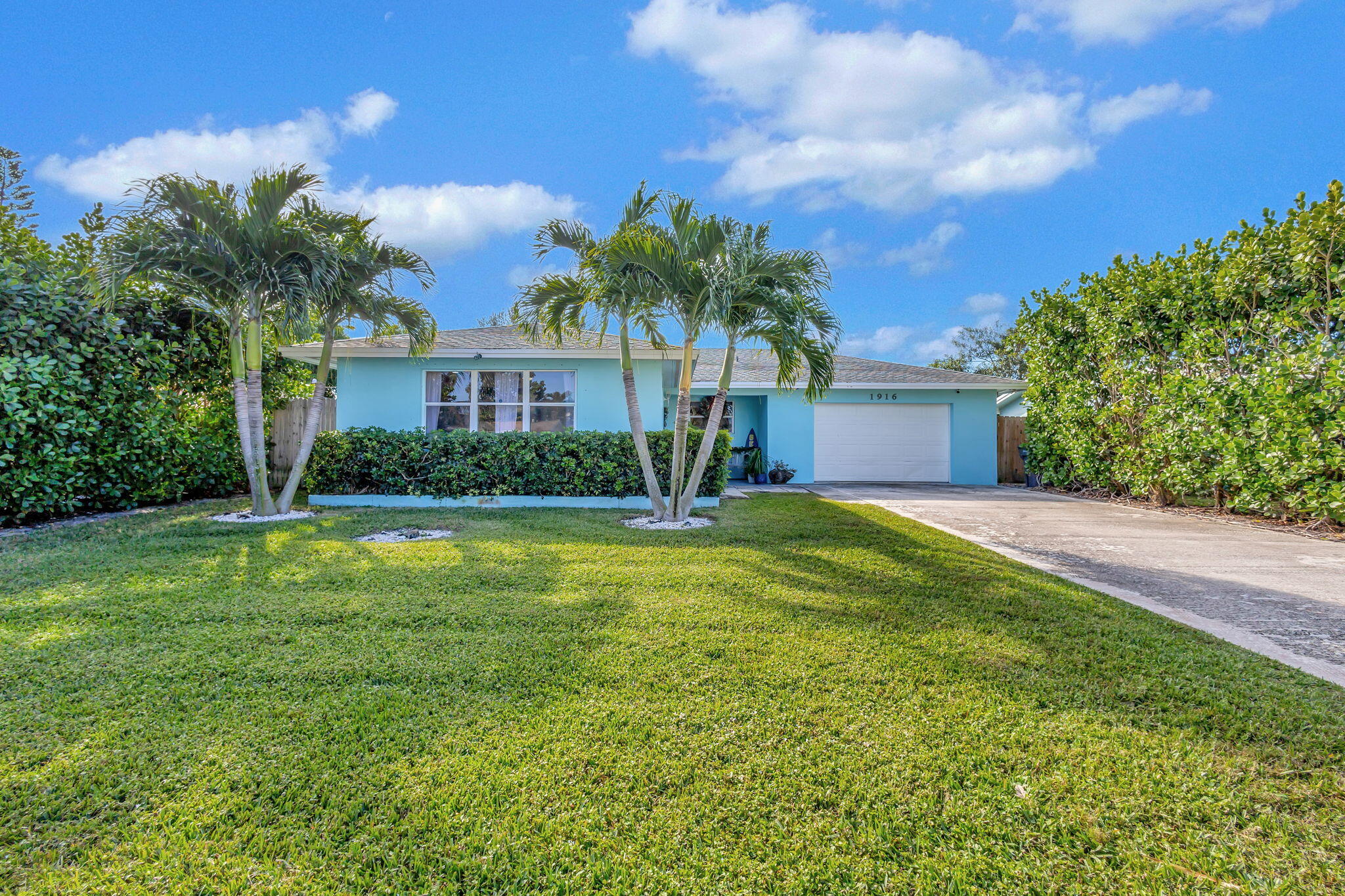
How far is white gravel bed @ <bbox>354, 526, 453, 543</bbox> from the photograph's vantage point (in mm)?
6316

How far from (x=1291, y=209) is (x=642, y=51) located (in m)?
9.80

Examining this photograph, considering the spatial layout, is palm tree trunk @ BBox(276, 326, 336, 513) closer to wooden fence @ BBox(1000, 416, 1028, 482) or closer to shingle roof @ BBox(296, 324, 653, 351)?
shingle roof @ BBox(296, 324, 653, 351)

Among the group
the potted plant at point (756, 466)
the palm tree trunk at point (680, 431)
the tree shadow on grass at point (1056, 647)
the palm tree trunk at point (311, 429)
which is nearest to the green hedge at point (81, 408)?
the palm tree trunk at point (311, 429)

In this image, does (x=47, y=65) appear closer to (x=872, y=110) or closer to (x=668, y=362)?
(x=668, y=362)

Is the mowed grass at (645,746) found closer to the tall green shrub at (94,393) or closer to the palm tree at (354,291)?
the tall green shrub at (94,393)

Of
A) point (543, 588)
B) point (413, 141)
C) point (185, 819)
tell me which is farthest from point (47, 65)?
point (185, 819)

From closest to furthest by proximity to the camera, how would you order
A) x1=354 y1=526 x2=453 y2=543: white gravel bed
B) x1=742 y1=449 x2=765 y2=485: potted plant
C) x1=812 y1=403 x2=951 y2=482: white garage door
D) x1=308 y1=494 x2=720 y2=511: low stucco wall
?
1. x1=354 y1=526 x2=453 y2=543: white gravel bed
2. x1=308 y1=494 x2=720 y2=511: low stucco wall
3. x1=742 y1=449 x2=765 y2=485: potted plant
4. x1=812 y1=403 x2=951 y2=482: white garage door

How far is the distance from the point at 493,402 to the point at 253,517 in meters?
4.44

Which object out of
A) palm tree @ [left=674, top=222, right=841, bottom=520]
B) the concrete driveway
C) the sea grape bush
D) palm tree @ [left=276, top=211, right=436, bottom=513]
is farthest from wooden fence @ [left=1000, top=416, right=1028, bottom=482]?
palm tree @ [left=276, top=211, right=436, bottom=513]

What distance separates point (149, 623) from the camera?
3543mm

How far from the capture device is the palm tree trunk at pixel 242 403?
736 centimetres

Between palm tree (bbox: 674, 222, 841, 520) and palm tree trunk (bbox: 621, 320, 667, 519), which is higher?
palm tree (bbox: 674, 222, 841, 520)

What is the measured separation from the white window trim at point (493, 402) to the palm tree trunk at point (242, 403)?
3.53m

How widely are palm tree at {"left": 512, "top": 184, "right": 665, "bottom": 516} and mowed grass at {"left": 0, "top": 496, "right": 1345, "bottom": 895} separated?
379cm
